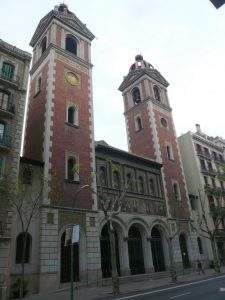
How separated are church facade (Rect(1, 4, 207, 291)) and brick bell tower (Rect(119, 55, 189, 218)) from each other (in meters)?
0.17

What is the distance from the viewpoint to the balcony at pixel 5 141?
792 inches

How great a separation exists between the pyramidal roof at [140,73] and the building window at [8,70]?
2334 centimetres

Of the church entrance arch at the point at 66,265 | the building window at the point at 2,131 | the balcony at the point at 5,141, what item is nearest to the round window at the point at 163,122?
the church entrance arch at the point at 66,265

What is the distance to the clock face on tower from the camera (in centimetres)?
3007

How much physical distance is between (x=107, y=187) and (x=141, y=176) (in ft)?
20.2

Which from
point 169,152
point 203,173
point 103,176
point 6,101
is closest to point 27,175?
point 6,101

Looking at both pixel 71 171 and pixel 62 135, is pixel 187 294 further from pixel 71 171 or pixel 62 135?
A: pixel 62 135

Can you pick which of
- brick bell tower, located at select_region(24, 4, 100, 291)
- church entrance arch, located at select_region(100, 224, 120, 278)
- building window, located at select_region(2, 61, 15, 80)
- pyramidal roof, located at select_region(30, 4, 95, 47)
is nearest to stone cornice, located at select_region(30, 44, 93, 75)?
brick bell tower, located at select_region(24, 4, 100, 291)

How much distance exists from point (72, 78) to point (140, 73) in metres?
16.0

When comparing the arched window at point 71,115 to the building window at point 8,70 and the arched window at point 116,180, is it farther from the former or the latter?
the arched window at point 116,180

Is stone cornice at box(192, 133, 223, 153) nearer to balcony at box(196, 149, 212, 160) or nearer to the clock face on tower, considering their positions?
balcony at box(196, 149, 212, 160)

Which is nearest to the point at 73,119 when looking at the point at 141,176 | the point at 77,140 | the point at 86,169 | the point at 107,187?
the point at 77,140

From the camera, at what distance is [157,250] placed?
3084cm

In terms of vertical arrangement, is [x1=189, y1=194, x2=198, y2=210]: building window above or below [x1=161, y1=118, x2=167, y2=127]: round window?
below
